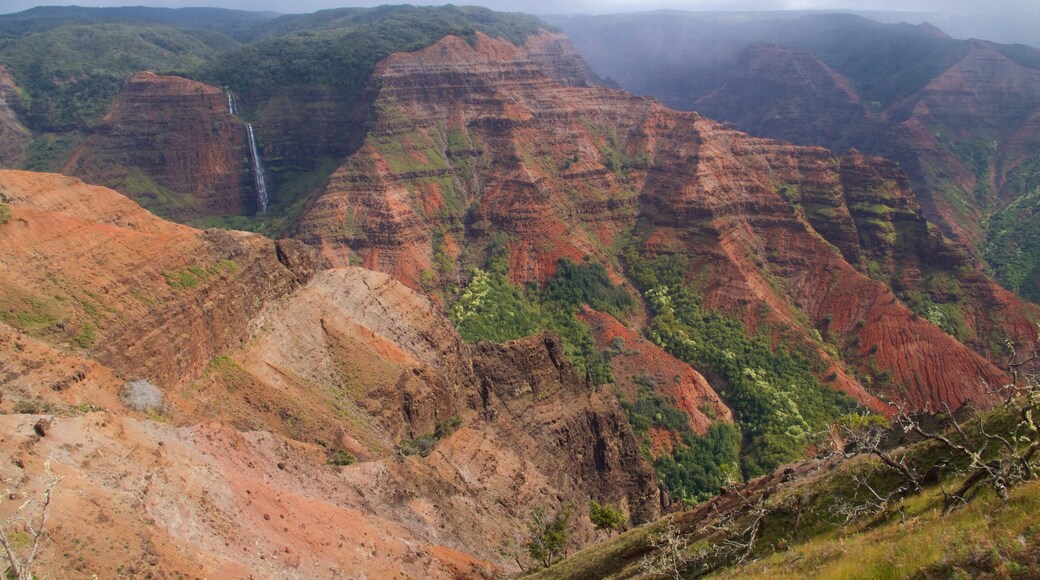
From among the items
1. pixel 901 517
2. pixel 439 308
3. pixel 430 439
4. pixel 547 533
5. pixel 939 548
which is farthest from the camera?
pixel 439 308

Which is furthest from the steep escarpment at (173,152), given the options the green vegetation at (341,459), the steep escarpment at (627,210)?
the green vegetation at (341,459)

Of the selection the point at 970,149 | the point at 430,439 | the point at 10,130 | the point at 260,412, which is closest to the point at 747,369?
the point at 430,439

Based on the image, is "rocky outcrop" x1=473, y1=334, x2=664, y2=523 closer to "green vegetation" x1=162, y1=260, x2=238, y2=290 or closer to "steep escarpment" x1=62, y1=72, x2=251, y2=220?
"green vegetation" x1=162, y1=260, x2=238, y2=290

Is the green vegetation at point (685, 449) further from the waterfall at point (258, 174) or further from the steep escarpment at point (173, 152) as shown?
the steep escarpment at point (173, 152)

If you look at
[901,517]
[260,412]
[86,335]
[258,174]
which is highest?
[901,517]

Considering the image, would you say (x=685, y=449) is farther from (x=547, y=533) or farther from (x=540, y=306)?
(x=547, y=533)

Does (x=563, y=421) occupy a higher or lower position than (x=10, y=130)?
lower

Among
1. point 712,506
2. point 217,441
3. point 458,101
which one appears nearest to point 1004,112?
point 458,101

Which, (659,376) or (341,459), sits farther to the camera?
(659,376)

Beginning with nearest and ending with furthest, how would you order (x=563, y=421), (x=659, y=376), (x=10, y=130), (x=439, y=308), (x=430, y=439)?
(x=430, y=439)
(x=563, y=421)
(x=439, y=308)
(x=659, y=376)
(x=10, y=130)

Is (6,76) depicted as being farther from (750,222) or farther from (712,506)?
(712,506)
